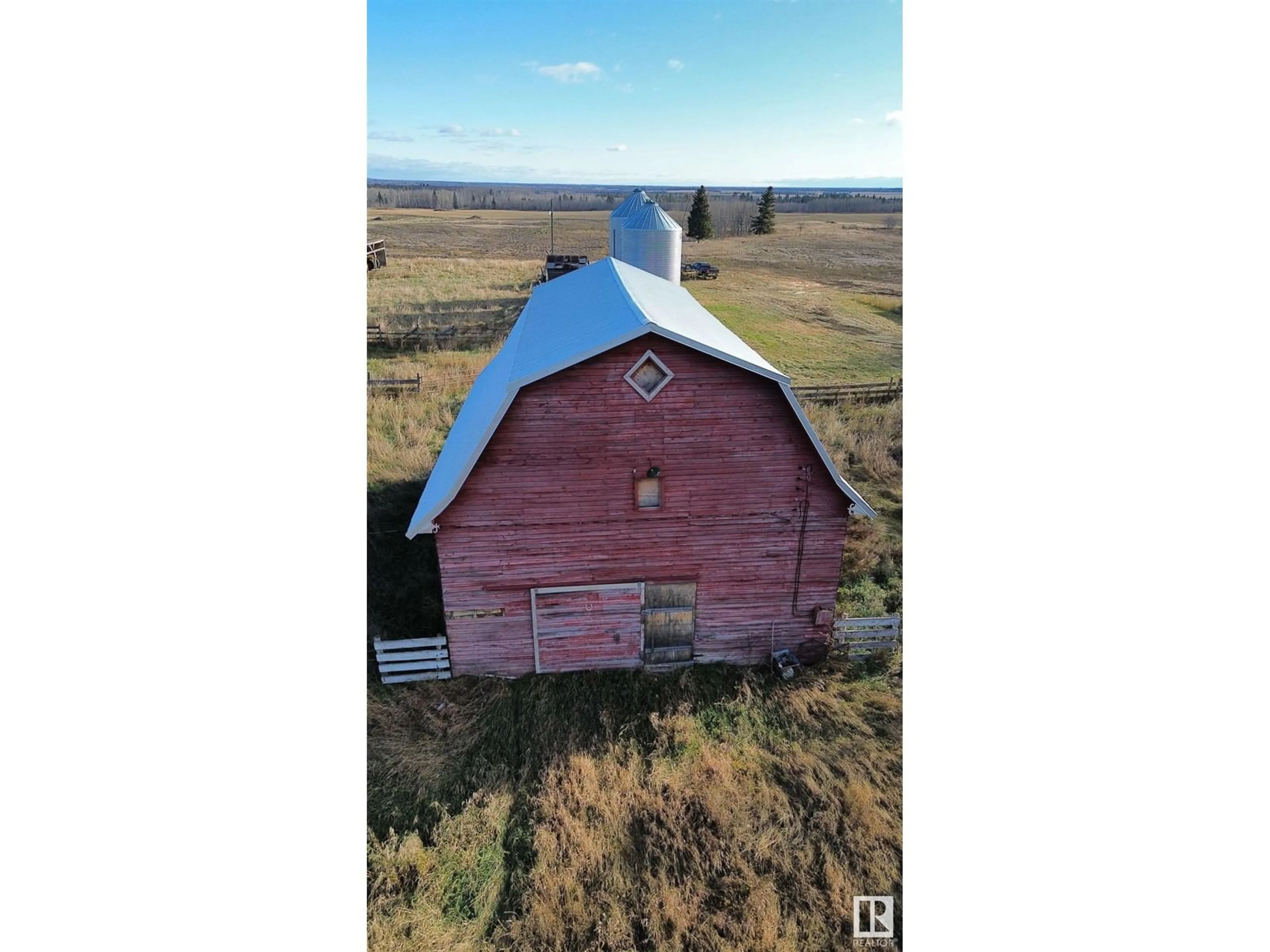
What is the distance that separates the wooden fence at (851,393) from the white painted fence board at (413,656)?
17.4 metres

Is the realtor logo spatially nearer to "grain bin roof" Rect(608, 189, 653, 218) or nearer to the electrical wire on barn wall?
the electrical wire on barn wall

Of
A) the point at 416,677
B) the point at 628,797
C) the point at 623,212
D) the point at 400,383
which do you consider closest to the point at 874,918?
the point at 628,797

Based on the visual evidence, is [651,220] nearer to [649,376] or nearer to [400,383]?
[400,383]

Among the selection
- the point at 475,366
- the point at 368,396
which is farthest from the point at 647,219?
the point at 368,396

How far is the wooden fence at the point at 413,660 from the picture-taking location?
11.0m

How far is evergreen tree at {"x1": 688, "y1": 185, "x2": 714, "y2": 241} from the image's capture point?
5044 centimetres

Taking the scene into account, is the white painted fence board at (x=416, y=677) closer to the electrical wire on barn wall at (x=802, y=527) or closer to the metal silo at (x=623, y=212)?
the electrical wire on barn wall at (x=802, y=527)

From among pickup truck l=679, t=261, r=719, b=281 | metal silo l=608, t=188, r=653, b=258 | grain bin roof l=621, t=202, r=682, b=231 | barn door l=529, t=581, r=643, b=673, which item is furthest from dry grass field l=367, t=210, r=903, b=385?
barn door l=529, t=581, r=643, b=673

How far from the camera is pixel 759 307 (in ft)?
113

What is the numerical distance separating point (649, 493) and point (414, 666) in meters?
4.94

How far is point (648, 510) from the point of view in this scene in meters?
10.3

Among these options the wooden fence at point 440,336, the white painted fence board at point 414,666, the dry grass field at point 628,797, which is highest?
the wooden fence at point 440,336

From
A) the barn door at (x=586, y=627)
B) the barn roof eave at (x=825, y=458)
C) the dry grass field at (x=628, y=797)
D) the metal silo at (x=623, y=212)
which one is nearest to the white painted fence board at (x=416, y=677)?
the dry grass field at (x=628, y=797)

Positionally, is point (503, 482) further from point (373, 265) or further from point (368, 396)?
point (373, 265)
